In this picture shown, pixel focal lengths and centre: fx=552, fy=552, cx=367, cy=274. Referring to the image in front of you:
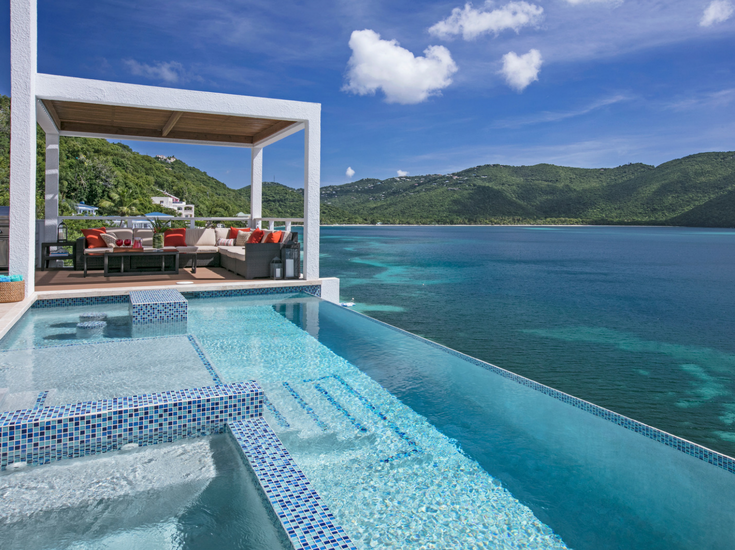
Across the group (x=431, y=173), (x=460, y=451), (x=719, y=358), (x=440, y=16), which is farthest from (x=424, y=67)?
(x=460, y=451)

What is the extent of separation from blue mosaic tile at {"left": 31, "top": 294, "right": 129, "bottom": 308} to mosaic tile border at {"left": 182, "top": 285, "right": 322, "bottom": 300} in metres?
0.80

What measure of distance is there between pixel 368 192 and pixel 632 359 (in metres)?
83.1

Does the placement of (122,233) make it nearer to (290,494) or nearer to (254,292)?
(254,292)

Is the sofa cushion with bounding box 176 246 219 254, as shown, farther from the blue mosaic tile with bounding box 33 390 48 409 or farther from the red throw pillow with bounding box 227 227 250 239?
the blue mosaic tile with bounding box 33 390 48 409

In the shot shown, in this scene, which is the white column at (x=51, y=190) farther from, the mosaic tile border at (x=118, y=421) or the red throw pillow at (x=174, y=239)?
the mosaic tile border at (x=118, y=421)

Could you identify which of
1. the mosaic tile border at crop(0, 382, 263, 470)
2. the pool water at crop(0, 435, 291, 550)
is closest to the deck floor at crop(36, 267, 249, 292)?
the mosaic tile border at crop(0, 382, 263, 470)

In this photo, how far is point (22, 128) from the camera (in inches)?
235

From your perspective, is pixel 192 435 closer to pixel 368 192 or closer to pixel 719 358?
pixel 719 358

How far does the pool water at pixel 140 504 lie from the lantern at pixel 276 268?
5.31m

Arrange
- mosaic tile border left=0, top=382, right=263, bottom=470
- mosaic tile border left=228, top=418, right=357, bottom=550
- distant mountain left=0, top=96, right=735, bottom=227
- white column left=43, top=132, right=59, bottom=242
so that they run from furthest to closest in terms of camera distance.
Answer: distant mountain left=0, top=96, right=735, bottom=227
white column left=43, top=132, right=59, bottom=242
mosaic tile border left=0, top=382, right=263, bottom=470
mosaic tile border left=228, top=418, right=357, bottom=550

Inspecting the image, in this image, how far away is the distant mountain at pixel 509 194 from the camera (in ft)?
153

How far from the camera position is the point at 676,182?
7081cm

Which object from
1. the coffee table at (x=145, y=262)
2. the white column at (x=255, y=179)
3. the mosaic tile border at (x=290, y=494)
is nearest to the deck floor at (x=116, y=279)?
the coffee table at (x=145, y=262)

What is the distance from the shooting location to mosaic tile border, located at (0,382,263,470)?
9.14 ft
